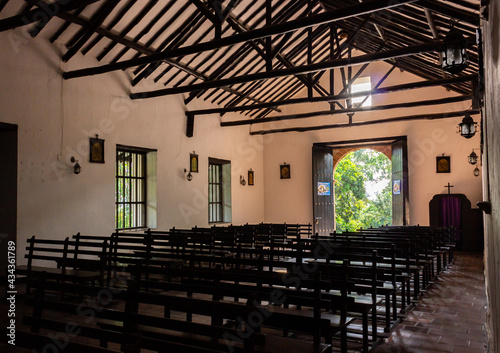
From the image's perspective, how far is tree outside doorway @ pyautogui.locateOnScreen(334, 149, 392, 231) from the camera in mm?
21516

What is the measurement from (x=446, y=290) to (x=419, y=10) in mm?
4972

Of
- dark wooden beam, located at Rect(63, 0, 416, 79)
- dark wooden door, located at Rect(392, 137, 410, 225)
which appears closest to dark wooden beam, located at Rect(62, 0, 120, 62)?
dark wooden beam, located at Rect(63, 0, 416, 79)

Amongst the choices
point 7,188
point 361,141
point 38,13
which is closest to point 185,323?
point 38,13

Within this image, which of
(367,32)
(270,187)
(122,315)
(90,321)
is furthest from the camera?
(270,187)

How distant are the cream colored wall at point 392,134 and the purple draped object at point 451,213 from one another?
1.53 ft

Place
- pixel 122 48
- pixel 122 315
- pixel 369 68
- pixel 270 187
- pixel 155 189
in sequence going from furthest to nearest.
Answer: pixel 270 187, pixel 369 68, pixel 155 189, pixel 122 48, pixel 122 315

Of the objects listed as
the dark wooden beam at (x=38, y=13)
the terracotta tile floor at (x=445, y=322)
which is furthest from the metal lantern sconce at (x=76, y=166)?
the terracotta tile floor at (x=445, y=322)

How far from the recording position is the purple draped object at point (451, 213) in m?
11.5

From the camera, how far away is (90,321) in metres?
4.27

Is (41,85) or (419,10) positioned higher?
(419,10)

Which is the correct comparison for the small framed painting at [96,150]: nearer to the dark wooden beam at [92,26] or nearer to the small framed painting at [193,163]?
the dark wooden beam at [92,26]

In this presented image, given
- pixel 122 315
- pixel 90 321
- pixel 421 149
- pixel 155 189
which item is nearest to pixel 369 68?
pixel 421 149

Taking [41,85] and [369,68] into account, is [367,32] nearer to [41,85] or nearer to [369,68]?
[369,68]

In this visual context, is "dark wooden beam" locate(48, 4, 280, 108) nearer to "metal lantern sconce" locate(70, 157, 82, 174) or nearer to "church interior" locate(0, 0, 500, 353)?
"church interior" locate(0, 0, 500, 353)
